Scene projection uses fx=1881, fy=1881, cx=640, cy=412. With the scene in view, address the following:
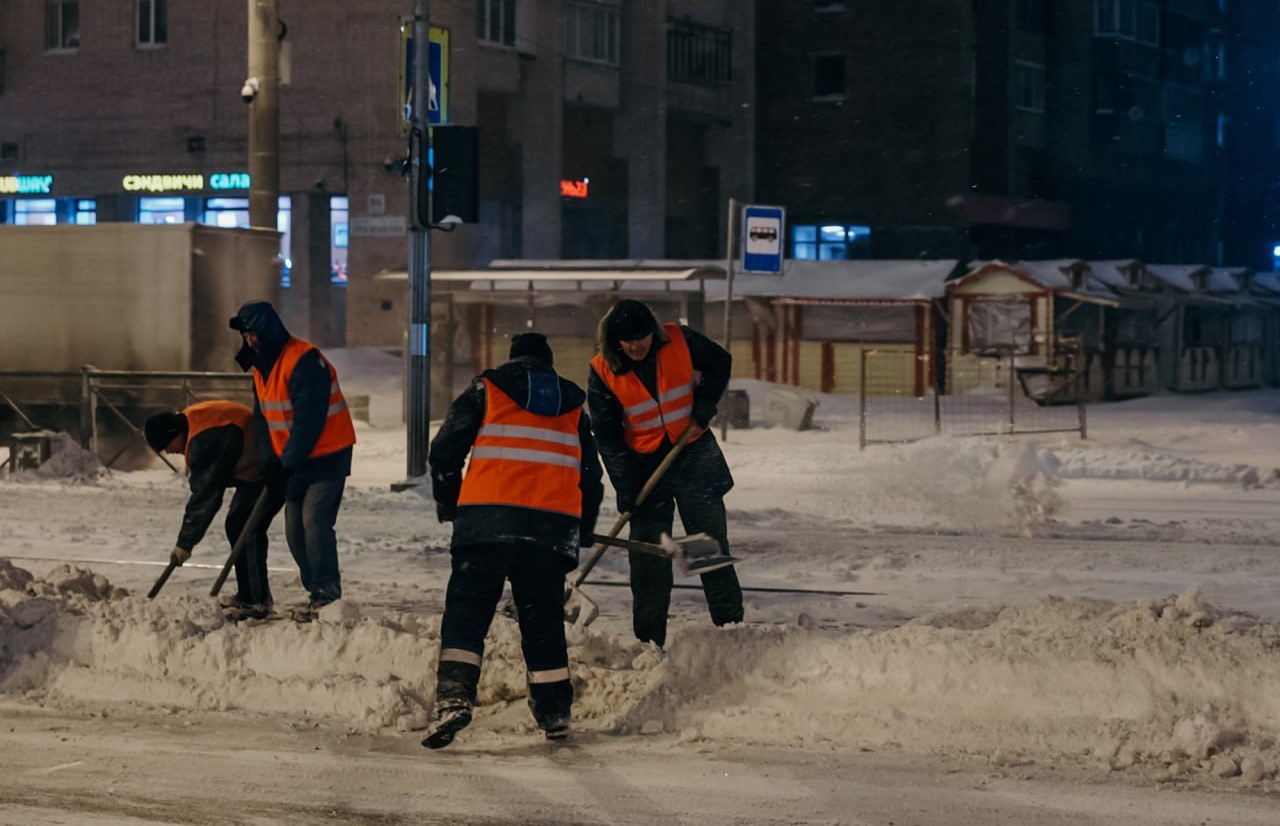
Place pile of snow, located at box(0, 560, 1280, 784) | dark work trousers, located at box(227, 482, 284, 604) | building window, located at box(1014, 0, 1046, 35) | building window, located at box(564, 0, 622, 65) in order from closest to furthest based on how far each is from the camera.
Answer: pile of snow, located at box(0, 560, 1280, 784)
dark work trousers, located at box(227, 482, 284, 604)
building window, located at box(564, 0, 622, 65)
building window, located at box(1014, 0, 1046, 35)

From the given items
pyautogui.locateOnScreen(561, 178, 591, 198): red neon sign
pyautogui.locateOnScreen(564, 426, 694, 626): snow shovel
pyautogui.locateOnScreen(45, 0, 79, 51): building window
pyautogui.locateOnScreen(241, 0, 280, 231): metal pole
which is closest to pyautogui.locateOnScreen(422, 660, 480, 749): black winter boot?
pyautogui.locateOnScreen(564, 426, 694, 626): snow shovel

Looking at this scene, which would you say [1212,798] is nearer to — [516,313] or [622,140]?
[516,313]

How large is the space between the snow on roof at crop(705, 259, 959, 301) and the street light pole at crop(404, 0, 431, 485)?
15.9 meters

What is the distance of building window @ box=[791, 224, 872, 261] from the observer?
45.9 metres

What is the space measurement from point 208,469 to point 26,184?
109ft

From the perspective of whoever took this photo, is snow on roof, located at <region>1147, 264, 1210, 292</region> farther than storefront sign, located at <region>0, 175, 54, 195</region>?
No

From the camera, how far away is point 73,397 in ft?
59.5

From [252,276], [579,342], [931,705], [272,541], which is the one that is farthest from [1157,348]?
[931,705]

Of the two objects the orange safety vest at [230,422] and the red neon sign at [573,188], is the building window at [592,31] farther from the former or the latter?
the orange safety vest at [230,422]

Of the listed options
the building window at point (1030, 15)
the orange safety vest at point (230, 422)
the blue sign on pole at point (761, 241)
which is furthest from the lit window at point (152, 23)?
the orange safety vest at point (230, 422)

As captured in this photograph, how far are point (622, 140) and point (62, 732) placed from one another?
3511 centimetres

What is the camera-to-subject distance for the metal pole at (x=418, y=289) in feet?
51.5

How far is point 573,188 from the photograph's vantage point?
40.5 metres

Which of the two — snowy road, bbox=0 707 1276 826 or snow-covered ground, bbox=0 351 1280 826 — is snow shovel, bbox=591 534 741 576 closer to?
snow-covered ground, bbox=0 351 1280 826
